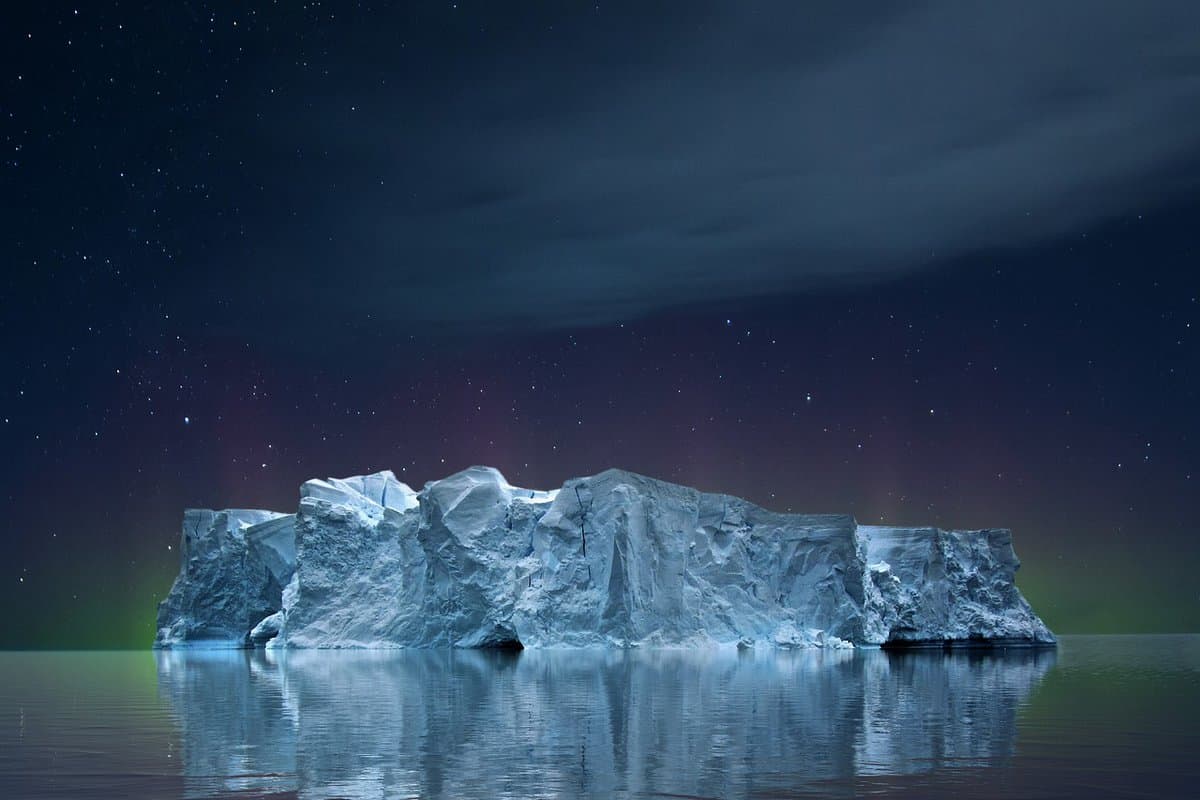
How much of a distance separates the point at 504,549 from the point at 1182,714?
37827 mm

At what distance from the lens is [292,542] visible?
66188 millimetres

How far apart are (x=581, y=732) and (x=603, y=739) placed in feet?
3.06

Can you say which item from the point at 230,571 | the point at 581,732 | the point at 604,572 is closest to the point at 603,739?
the point at 581,732

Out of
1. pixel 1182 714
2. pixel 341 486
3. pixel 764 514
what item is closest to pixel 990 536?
pixel 764 514

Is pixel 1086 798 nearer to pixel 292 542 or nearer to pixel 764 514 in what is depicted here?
pixel 764 514

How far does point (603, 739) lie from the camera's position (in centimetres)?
1407

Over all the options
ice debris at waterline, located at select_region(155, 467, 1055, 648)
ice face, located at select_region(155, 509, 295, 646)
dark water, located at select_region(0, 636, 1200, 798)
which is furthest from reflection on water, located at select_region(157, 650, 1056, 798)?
ice face, located at select_region(155, 509, 295, 646)

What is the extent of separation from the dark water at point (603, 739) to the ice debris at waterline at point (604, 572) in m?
24.2

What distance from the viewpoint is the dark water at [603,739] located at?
10289 millimetres

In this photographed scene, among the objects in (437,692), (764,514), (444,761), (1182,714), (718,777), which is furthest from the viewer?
(764,514)

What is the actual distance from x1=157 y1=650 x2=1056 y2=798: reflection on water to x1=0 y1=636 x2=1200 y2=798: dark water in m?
0.05

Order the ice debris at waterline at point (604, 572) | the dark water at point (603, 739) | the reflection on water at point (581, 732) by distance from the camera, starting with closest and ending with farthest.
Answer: the dark water at point (603, 739)
the reflection on water at point (581, 732)
the ice debris at waterline at point (604, 572)

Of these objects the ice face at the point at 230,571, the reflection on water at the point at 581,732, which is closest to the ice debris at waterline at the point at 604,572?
the ice face at the point at 230,571

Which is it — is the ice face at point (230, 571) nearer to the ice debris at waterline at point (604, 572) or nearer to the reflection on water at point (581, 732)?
the ice debris at waterline at point (604, 572)
